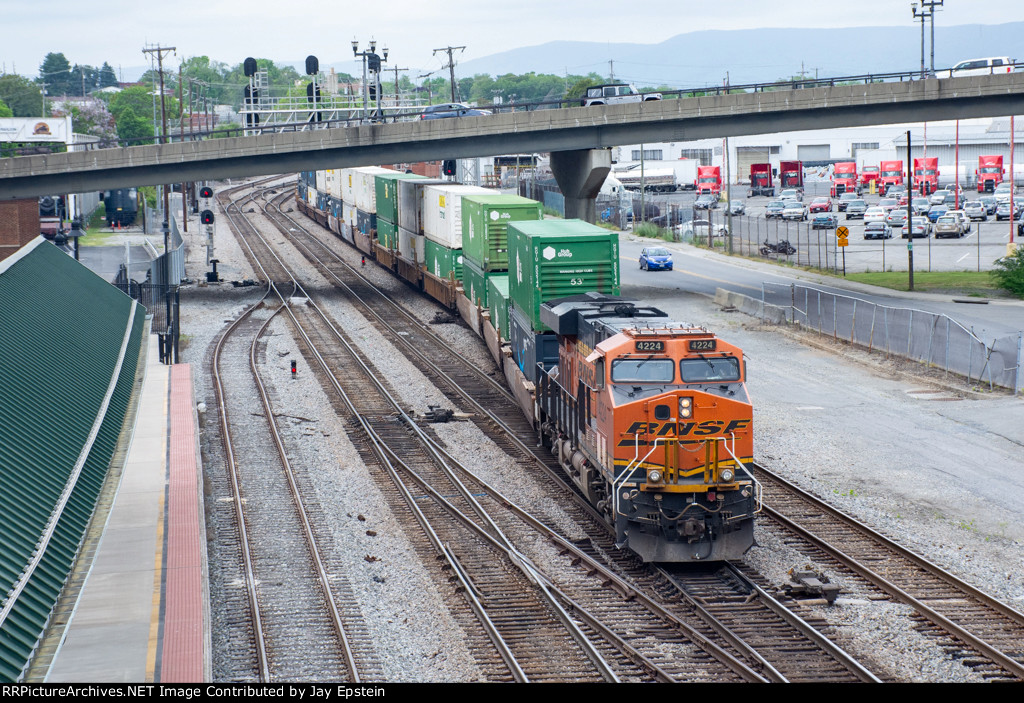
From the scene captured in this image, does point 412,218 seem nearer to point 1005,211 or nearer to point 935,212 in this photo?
point 935,212

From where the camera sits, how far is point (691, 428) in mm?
16281

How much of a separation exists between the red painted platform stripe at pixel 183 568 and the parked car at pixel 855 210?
7530cm

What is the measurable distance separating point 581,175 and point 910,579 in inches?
1550

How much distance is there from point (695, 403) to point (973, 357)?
65.6 ft

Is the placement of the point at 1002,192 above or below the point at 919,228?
above

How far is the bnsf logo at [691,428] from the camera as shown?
641 inches

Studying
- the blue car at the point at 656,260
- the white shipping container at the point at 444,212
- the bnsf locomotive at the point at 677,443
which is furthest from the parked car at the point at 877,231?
the bnsf locomotive at the point at 677,443

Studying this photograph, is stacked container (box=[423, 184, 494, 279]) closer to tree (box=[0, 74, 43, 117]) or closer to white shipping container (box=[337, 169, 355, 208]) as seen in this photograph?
white shipping container (box=[337, 169, 355, 208])

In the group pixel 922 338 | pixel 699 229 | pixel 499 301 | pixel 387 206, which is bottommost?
pixel 922 338

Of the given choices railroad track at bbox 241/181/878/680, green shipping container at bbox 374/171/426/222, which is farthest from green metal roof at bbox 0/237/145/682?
green shipping container at bbox 374/171/426/222

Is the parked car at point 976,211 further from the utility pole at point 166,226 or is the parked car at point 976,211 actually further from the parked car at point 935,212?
the utility pole at point 166,226

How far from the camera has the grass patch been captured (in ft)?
166

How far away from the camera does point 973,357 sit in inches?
1283

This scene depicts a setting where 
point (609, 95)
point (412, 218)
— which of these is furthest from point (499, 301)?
point (609, 95)
